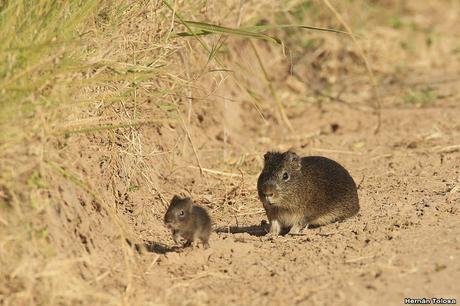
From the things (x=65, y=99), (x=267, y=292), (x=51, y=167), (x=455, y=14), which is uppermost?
(x=455, y=14)

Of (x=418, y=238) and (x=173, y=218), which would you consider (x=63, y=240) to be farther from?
(x=418, y=238)

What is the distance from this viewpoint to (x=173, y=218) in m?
6.24

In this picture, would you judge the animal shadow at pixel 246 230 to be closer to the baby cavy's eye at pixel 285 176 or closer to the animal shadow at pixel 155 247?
the baby cavy's eye at pixel 285 176

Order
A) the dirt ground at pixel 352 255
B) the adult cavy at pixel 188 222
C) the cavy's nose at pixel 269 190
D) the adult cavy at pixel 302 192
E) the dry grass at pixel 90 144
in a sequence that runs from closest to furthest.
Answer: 1. the dry grass at pixel 90 144
2. the dirt ground at pixel 352 255
3. the adult cavy at pixel 188 222
4. the cavy's nose at pixel 269 190
5. the adult cavy at pixel 302 192

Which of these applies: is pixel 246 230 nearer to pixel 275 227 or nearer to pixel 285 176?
pixel 275 227

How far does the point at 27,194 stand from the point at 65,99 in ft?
2.35

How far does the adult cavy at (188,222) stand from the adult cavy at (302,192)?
0.78 meters

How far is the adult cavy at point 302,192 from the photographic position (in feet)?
22.9

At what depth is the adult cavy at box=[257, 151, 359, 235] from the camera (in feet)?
22.9

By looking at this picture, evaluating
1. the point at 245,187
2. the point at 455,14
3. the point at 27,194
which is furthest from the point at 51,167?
the point at 455,14

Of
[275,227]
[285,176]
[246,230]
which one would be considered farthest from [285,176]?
[246,230]

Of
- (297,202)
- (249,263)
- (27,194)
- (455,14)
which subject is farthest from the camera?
(455,14)

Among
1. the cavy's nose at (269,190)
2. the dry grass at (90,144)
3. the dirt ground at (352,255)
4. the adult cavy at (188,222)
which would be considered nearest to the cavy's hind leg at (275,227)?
the dirt ground at (352,255)

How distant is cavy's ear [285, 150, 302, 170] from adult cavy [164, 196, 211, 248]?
3.49ft
